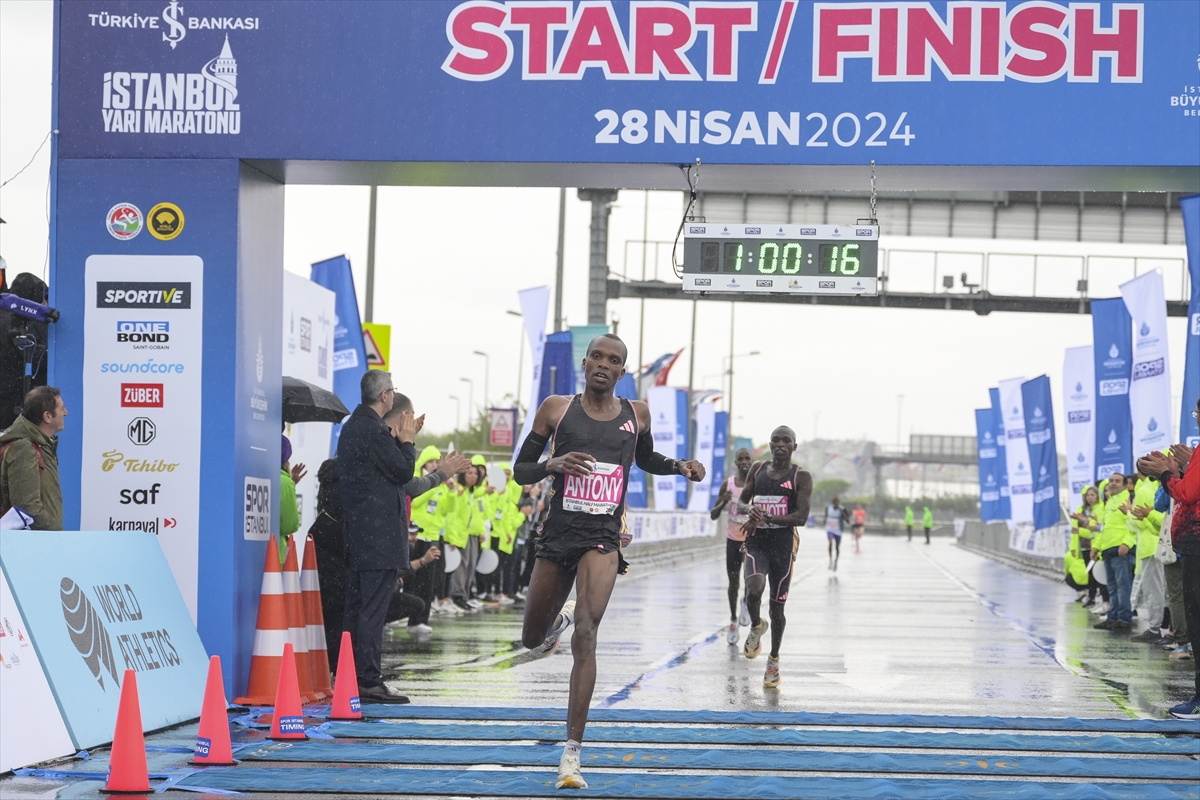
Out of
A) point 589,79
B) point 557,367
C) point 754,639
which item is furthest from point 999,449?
point 589,79

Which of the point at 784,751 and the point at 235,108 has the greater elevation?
the point at 235,108

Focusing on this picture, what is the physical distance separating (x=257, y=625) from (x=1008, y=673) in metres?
6.89

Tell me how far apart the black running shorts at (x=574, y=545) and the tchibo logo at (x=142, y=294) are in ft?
13.2

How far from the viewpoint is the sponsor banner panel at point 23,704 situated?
755 cm

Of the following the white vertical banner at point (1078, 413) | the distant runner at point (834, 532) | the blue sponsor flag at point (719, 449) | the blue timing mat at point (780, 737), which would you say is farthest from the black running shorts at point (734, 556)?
the blue sponsor flag at point (719, 449)

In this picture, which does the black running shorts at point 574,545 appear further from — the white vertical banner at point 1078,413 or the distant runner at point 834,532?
the distant runner at point 834,532

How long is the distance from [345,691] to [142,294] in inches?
125

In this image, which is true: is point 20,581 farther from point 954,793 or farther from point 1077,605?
point 1077,605

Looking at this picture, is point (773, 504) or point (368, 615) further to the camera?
point (773, 504)

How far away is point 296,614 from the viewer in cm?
1064

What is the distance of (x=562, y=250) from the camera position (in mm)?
32844

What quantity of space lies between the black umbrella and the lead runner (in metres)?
5.72

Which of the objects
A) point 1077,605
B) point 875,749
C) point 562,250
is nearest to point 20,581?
point 875,749

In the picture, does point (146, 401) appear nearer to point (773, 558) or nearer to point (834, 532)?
point (773, 558)
